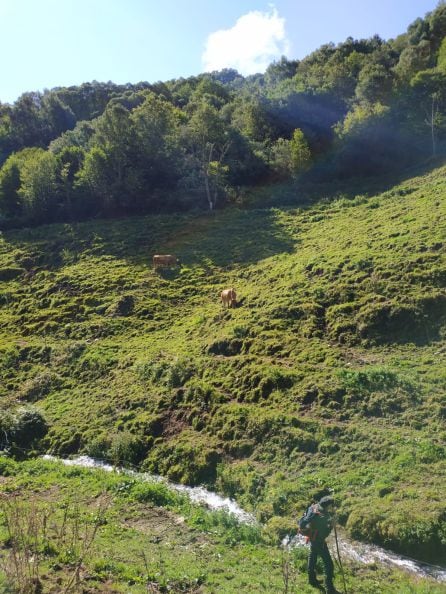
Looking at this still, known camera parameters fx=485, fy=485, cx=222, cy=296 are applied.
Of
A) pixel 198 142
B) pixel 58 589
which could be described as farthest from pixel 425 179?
pixel 58 589

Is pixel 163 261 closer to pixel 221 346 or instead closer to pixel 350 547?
pixel 221 346

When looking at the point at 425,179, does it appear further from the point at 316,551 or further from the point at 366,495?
the point at 316,551

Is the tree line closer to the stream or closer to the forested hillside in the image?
the forested hillside

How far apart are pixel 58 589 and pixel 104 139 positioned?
2093 inches

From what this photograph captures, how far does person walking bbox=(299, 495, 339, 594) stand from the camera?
10438 mm

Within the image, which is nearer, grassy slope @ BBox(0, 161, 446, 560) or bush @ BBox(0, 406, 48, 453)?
grassy slope @ BBox(0, 161, 446, 560)

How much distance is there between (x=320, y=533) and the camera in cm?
1054

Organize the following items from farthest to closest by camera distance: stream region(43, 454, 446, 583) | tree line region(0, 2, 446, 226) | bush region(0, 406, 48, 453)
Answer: tree line region(0, 2, 446, 226) < bush region(0, 406, 48, 453) < stream region(43, 454, 446, 583)

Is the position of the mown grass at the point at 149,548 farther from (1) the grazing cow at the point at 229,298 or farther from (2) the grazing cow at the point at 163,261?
(2) the grazing cow at the point at 163,261

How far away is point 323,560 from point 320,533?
22.9 inches

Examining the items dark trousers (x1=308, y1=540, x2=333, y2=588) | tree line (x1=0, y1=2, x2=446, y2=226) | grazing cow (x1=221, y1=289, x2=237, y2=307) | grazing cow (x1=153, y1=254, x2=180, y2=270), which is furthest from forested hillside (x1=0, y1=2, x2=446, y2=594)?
grazing cow (x1=153, y1=254, x2=180, y2=270)

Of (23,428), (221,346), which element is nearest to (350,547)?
(221,346)

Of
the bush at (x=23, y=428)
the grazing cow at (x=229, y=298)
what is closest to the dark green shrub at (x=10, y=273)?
the grazing cow at (x=229, y=298)

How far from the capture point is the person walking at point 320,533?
10438 millimetres
